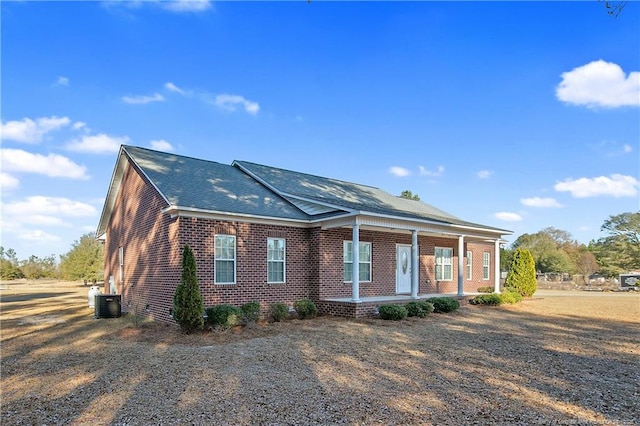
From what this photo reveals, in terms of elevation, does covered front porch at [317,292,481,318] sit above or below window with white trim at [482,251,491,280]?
below

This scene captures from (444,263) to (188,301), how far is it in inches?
546

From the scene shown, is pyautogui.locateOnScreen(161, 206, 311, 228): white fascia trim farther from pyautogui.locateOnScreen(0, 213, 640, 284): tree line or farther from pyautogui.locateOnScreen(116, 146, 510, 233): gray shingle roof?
pyautogui.locateOnScreen(0, 213, 640, 284): tree line

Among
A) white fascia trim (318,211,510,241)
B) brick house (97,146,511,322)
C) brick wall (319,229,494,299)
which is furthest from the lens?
brick wall (319,229,494,299)

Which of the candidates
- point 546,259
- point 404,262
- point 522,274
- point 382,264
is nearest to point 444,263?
point 404,262

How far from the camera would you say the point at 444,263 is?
21.1 meters

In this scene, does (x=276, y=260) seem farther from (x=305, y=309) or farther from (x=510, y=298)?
(x=510, y=298)

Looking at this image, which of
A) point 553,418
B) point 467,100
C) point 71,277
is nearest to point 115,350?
point 553,418

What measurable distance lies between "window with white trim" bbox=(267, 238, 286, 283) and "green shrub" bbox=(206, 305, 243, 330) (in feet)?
8.57

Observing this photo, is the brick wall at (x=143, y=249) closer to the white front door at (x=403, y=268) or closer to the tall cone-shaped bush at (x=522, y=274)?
the white front door at (x=403, y=268)

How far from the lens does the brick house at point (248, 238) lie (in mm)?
12930

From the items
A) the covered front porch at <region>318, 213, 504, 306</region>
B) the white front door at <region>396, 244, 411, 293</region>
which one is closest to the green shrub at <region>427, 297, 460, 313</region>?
the covered front porch at <region>318, 213, 504, 306</region>

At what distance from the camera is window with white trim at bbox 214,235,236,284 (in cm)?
1299

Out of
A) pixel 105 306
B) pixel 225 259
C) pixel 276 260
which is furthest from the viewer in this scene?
pixel 105 306

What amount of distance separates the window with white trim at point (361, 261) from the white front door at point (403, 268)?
189 cm
